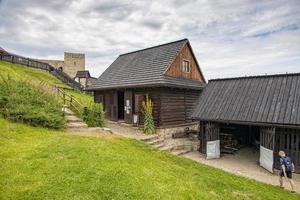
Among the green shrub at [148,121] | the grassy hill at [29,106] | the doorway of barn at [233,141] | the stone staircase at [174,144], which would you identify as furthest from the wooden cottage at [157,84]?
the grassy hill at [29,106]

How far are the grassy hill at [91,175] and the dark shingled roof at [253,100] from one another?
3.84 meters

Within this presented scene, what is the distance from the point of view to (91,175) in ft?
Answer: 23.4

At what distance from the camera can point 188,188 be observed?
25.3ft

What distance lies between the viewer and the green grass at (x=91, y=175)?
633 cm

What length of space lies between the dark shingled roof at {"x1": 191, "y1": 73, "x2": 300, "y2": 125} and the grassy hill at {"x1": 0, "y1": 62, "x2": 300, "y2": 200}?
12.6ft

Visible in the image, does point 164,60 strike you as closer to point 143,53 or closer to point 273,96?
point 143,53

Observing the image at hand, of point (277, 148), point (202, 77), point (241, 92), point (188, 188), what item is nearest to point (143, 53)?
point (202, 77)

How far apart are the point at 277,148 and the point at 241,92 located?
4027 mm

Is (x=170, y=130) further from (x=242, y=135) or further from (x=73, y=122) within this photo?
(x=73, y=122)

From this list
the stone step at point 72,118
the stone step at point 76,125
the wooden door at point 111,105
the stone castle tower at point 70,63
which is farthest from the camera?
the stone castle tower at point 70,63

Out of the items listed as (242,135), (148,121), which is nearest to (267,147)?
(242,135)

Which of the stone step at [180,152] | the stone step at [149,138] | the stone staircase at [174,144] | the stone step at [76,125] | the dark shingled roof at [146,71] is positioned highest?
the dark shingled roof at [146,71]

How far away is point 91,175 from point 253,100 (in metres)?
10.6

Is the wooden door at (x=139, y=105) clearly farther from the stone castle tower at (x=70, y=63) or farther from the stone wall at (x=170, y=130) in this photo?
the stone castle tower at (x=70, y=63)
